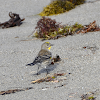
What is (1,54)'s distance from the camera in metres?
7.68

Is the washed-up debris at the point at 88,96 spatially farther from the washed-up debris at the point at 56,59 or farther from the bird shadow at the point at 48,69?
the washed-up debris at the point at 56,59

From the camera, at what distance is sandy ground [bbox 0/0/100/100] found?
4703mm

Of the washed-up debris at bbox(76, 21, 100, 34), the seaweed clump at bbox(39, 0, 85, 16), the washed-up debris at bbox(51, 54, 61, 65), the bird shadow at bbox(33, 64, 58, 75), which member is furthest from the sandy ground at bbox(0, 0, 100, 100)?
the seaweed clump at bbox(39, 0, 85, 16)

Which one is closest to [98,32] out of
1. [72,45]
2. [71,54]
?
[72,45]

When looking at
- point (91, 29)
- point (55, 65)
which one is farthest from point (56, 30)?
point (55, 65)

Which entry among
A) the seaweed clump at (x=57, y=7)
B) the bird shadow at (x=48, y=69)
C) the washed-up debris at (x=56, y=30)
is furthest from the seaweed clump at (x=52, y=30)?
the seaweed clump at (x=57, y=7)

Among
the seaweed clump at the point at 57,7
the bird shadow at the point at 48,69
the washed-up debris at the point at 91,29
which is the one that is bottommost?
the bird shadow at the point at 48,69

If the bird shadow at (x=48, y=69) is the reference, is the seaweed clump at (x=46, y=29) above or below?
above

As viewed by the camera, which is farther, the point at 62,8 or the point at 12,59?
the point at 62,8

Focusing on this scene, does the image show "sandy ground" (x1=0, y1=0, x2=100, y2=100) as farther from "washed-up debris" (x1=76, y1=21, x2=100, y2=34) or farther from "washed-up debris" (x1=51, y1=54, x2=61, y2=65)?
"washed-up debris" (x1=76, y1=21, x2=100, y2=34)

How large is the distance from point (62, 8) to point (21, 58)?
22.7ft

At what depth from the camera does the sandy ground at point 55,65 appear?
185 inches

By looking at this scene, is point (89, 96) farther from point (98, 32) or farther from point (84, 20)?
point (84, 20)

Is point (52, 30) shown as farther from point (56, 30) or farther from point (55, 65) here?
point (55, 65)
